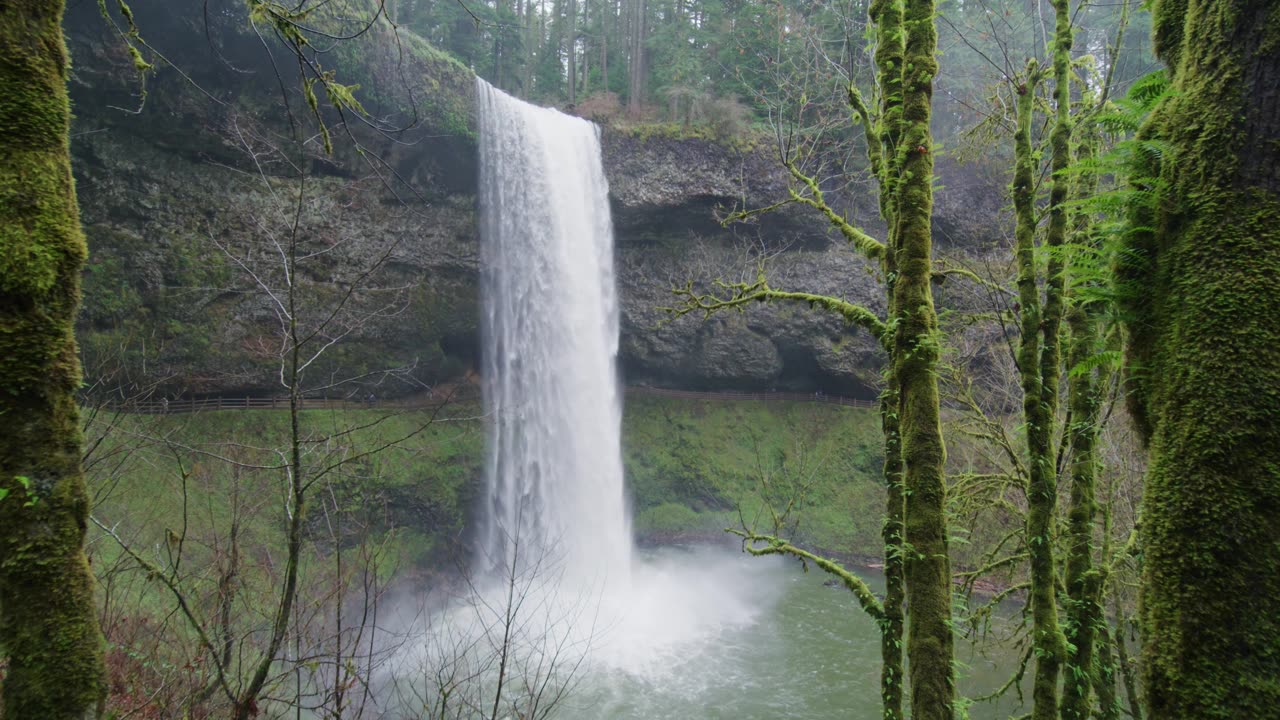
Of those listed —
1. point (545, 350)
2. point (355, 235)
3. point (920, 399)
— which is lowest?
point (545, 350)

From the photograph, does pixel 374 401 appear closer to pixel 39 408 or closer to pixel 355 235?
pixel 355 235

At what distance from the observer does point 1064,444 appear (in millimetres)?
4371

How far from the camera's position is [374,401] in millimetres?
18266

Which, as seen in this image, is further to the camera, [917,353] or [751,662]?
[751,662]

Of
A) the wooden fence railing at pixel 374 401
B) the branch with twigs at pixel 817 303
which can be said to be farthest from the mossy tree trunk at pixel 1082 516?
the wooden fence railing at pixel 374 401

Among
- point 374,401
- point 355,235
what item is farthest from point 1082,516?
point 374,401

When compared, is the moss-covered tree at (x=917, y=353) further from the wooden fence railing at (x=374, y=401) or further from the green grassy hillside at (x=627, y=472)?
the green grassy hillside at (x=627, y=472)

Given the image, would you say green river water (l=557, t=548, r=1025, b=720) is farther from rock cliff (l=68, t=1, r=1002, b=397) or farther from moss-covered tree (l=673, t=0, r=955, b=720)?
moss-covered tree (l=673, t=0, r=955, b=720)

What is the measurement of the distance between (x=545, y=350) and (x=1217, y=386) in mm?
16384

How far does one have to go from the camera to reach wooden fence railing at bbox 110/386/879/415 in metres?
13.5

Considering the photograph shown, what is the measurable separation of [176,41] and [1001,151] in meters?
24.1

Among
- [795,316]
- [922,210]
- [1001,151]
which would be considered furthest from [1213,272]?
[1001,151]

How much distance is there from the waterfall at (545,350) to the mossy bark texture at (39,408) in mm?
14851

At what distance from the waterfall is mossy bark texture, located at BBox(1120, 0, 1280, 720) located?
51.5ft
